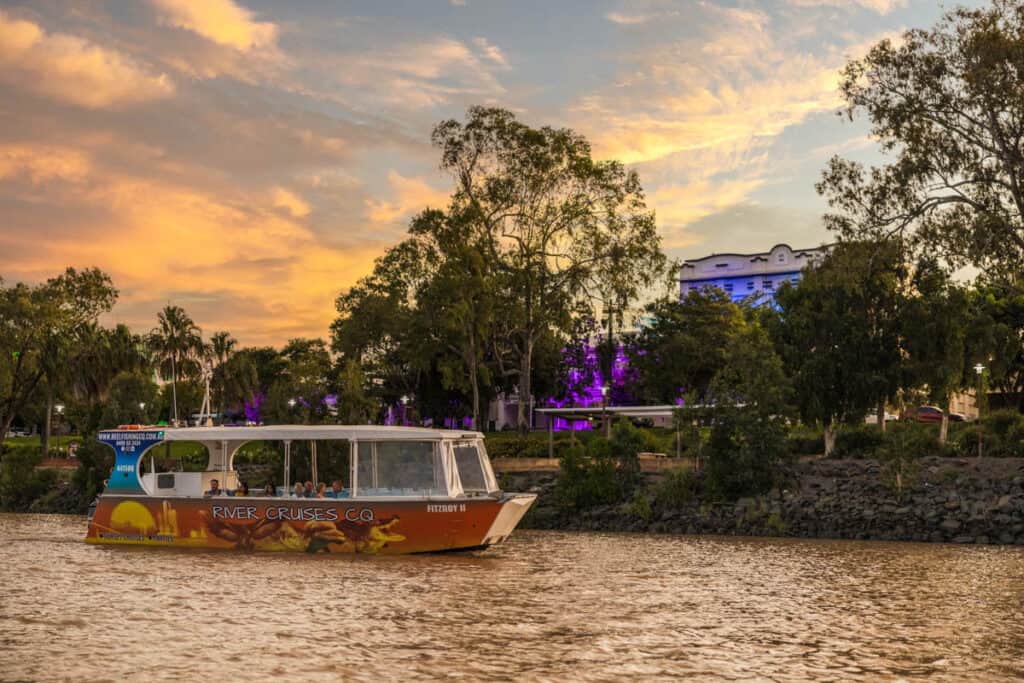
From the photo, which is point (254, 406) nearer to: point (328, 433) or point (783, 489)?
point (783, 489)

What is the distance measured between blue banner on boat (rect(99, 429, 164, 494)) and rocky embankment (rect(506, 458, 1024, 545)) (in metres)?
15.9

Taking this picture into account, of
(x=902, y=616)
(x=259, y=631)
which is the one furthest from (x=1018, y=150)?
(x=259, y=631)

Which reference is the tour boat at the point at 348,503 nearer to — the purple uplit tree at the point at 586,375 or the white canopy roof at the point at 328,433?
the white canopy roof at the point at 328,433

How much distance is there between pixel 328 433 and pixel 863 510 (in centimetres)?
1950

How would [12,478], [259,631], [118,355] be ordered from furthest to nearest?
[118,355] → [12,478] → [259,631]

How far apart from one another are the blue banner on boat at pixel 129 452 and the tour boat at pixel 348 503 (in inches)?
1.2

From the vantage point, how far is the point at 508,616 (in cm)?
1948

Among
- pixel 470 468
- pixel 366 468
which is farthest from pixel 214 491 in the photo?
pixel 470 468

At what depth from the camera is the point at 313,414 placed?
2436 inches

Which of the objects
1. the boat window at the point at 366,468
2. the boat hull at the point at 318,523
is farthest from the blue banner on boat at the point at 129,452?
the boat window at the point at 366,468

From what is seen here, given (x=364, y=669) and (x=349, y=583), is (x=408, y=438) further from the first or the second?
(x=364, y=669)

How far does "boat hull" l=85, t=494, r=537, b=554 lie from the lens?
28.0 m

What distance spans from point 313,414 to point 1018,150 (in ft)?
126

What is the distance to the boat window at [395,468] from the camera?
28.5 m
